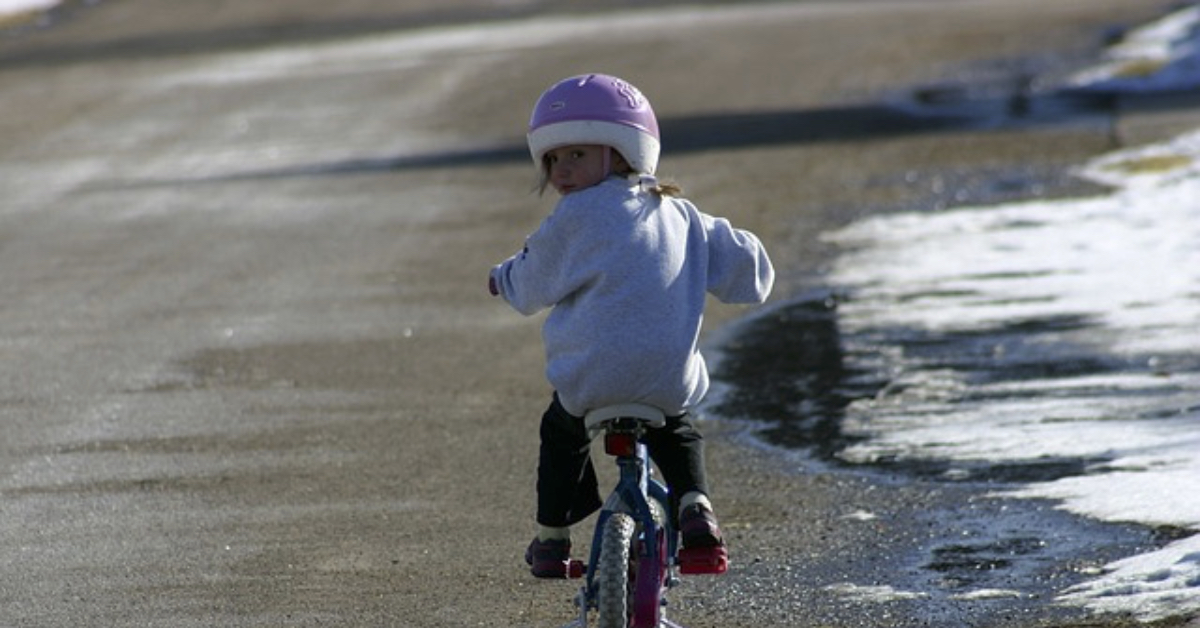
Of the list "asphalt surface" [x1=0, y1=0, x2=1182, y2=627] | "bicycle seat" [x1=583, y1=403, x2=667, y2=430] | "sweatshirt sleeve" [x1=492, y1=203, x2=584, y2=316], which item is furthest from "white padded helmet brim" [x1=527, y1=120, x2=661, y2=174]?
"asphalt surface" [x1=0, y1=0, x2=1182, y2=627]

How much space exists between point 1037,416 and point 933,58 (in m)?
15.0

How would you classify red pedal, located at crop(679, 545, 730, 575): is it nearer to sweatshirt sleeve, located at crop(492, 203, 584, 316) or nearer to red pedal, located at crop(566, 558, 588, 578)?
red pedal, located at crop(566, 558, 588, 578)

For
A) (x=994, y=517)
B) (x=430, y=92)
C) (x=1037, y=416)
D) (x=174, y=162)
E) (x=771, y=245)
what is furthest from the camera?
(x=430, y=92)

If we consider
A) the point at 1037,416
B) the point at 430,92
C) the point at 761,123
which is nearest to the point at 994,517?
the point at 1037,416

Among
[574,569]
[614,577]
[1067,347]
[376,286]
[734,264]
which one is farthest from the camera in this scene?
[376,286]

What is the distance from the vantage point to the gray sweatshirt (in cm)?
573

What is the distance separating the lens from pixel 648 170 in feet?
19.3

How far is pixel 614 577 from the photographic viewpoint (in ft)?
18.2

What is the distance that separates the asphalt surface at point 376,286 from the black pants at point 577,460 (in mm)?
877

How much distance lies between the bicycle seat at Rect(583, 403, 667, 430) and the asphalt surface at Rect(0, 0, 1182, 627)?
1.21 meters

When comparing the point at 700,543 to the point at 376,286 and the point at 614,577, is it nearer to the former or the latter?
the point at 614,577

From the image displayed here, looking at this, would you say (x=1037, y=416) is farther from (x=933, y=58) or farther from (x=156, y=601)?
(x=933, y=58)

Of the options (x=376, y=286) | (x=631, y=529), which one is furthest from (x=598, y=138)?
(x=376, y=286)

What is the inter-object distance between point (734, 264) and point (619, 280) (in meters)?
0.38
